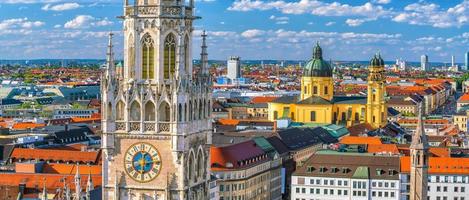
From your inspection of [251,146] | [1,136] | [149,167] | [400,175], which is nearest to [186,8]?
[149,167]

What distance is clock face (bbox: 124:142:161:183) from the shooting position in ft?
101

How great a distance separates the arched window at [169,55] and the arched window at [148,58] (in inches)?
16.2

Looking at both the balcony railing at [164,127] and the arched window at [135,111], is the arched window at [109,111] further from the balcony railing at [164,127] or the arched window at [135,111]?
the balcony railing at [164,127]

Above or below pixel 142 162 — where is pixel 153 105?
above

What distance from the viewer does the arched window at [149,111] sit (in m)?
30.6

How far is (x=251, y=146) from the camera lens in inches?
4218

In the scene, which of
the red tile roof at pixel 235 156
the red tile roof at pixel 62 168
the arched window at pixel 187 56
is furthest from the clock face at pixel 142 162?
the red tile roof at pixel 235 156

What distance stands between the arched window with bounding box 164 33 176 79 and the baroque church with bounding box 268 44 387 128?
12586cm

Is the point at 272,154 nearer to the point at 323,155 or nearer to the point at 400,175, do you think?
the point at 323,155

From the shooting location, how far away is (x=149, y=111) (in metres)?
30.7

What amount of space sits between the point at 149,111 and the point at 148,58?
5.54ft

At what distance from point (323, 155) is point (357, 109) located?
201ft

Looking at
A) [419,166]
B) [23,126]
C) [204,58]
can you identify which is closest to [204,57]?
[204,58]

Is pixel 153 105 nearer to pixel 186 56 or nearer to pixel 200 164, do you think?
pixel 186 56
